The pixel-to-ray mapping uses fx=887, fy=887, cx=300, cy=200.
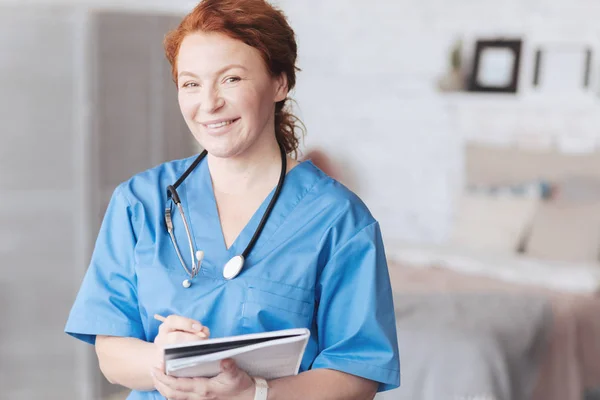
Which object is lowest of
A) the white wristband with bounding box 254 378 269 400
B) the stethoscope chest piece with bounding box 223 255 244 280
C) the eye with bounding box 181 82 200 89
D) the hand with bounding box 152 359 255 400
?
the white wristband with bounding box 254 378 269 400

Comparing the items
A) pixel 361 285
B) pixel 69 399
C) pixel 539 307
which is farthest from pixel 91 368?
pixel 361 285

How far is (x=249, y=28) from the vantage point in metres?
1.41

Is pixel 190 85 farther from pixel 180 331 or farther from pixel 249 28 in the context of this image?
pixel 180 331

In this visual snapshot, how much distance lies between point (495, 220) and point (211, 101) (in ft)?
11.8

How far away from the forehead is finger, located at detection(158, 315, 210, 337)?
390 mm

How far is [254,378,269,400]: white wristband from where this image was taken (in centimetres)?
132

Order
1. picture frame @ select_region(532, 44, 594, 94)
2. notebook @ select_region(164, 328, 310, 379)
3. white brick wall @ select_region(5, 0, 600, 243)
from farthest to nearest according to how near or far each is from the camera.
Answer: white brick wall @ select_region(5, 0, 600, 243)
picture frame @ select_region(532, 44, 594, 94)
notebook @ select_region(164, 328, 310, 379)

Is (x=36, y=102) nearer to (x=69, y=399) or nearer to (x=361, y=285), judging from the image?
(x=69, y=399)

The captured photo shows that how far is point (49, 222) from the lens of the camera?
4.14 metres

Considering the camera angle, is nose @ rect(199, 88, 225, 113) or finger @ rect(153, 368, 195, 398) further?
nose @ rect(199, 88, 225, 113)

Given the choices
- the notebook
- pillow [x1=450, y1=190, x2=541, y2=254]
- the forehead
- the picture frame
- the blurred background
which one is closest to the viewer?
the notebook

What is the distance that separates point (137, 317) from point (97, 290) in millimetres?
82

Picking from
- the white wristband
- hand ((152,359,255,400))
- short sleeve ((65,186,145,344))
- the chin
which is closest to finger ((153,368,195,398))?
hand ((152,359,255,400))

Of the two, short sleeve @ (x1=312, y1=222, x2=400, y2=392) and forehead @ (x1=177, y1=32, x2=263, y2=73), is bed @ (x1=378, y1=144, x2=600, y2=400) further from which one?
forehead @ (x1=177, y1=32, x2=263, y2=73)
